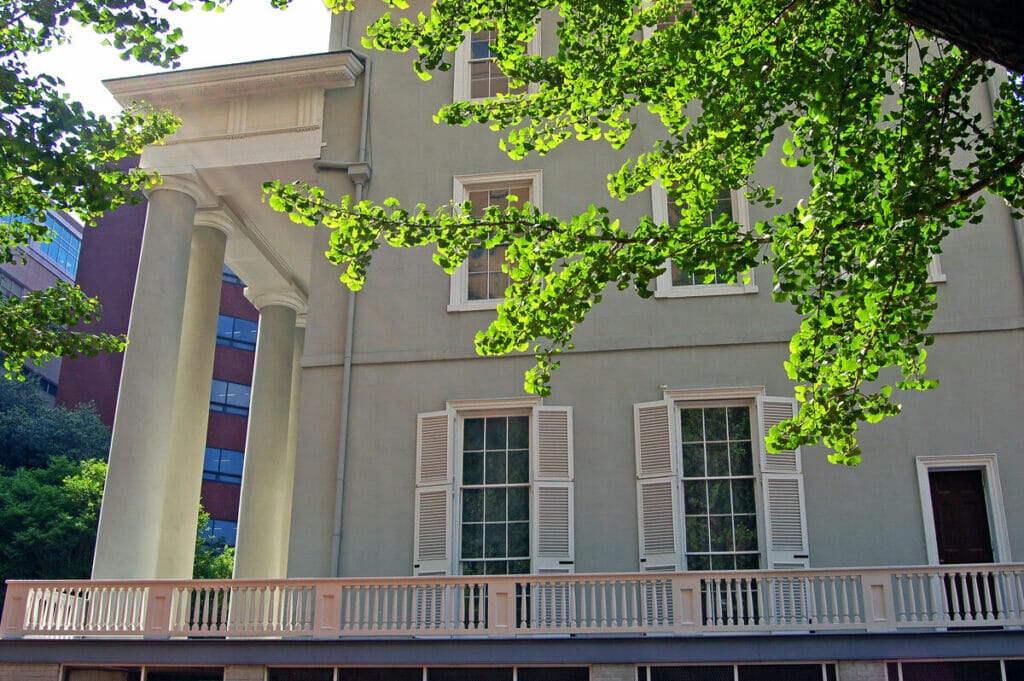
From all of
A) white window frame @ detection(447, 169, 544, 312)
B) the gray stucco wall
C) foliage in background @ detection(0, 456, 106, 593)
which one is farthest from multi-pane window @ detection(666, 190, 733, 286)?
foliage in background @ detection(0, 456, 106, 593)

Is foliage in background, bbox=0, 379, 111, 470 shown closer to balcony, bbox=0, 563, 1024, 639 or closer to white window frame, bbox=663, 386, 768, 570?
balcony, bbox=0, 563, 1024, 639

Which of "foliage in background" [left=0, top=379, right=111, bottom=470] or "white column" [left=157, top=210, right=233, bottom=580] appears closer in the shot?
"white column" [left=157, top=210, right=233, bottom=580]

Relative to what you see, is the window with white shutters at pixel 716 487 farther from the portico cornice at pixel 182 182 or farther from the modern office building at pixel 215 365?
the modern office building at pixel 215 365

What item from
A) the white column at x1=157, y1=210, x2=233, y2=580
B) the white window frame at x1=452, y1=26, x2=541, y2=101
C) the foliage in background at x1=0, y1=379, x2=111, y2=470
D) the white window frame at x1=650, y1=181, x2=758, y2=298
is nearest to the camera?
the white window frame at x1=650, y1=181, x2=758, y2=298

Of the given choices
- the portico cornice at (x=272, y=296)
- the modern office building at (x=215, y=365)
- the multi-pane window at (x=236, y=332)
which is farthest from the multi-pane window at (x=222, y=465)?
the portico cornice at (x=272, y=296)

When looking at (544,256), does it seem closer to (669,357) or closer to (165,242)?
(669,357)

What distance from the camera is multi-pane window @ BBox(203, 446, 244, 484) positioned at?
175 feet

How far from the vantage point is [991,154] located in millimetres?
10180

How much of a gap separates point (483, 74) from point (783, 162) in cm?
1008

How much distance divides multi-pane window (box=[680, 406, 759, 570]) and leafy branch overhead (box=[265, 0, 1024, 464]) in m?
5.09

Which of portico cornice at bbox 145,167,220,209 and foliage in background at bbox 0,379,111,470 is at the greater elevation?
foliage in background at bbox 0,379,111,470

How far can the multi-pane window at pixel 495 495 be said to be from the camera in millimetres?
16719

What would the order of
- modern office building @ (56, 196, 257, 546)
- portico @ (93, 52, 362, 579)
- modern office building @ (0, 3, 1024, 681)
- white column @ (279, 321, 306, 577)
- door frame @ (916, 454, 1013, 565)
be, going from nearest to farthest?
1. modern office building @ (0, 3, 1024, 681)
2. door frame @ (916, 454, 1013, 565)
3. portico @ (93, 52, 362, 579)
4. white column @ (279, 321, 306, 577)
5. modern office building @ (56, 196, 257, 546)

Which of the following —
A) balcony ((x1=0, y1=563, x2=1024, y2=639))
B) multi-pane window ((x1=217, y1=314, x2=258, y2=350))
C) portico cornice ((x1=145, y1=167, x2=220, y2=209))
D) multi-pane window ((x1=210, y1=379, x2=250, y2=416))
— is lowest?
balcony ((x1=0, y1=563, x2=1024, y2=639))
